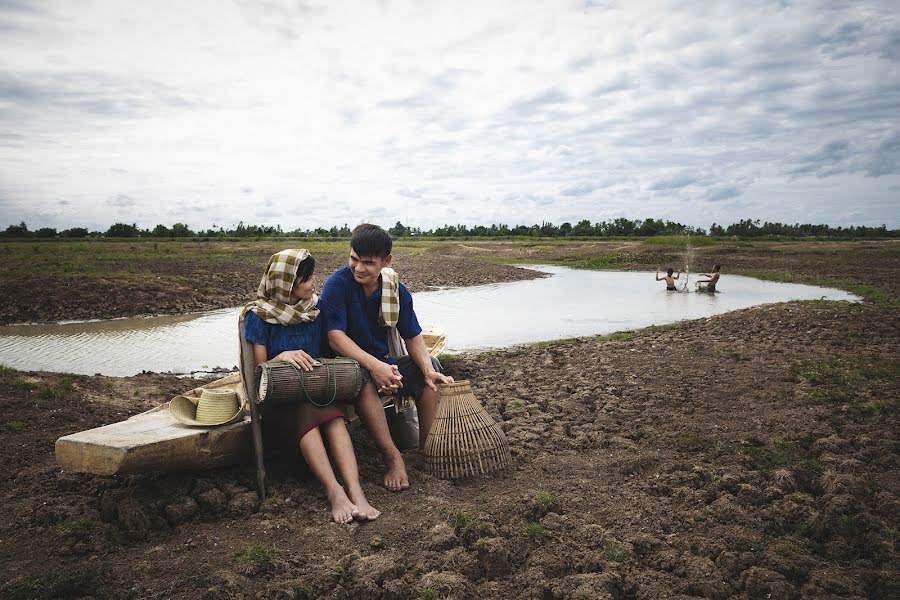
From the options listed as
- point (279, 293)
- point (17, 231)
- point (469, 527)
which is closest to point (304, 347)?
point (279, 293)

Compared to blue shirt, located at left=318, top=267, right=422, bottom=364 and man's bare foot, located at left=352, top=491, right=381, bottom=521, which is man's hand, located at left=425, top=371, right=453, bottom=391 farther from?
man's bare foot, located at left=352, top=491, right=381, bottom=521

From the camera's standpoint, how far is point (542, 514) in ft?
12.0

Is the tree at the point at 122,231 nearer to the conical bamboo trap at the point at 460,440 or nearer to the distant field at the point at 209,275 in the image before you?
the distant field at the point at 209,275

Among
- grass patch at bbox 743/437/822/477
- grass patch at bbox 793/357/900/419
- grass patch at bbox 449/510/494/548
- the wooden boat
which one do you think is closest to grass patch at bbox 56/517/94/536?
the wooden boat

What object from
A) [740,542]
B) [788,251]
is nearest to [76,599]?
[740,542]

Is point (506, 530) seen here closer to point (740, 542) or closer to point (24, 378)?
point (740, 542)

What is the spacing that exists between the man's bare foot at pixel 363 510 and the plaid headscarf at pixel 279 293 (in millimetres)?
1231

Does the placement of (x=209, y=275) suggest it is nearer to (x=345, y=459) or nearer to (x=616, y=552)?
(x=345, y=459)

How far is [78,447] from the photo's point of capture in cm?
333

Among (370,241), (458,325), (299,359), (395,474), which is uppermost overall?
(370,241)

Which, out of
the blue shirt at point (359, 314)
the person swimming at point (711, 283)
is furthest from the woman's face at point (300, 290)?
the person swimming at point (711, 283)

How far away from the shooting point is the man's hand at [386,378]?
→ 4027mm

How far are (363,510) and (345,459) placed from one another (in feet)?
1.19

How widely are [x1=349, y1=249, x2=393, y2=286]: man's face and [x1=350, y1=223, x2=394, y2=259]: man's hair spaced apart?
0.11ft
